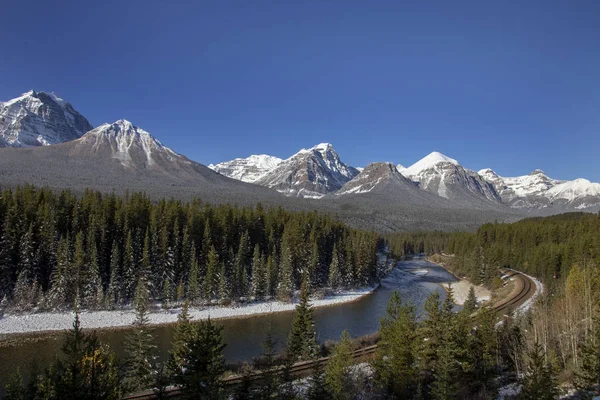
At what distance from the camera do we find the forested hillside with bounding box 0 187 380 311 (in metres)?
58.2

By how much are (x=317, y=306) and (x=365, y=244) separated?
2745 cm

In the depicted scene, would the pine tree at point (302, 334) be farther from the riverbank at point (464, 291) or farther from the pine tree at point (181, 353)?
the riverbank at point (464, 291)

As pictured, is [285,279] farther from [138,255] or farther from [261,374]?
[261,374]

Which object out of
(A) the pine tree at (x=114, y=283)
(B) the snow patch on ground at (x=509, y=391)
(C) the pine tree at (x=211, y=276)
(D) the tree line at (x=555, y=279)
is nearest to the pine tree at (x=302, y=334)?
(B) the snow patch on ground at (x=509, y=391)

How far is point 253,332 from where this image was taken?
5209cm

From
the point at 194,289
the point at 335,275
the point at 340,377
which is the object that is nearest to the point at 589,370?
the point at 340,377

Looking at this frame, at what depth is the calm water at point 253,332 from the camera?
40.3m

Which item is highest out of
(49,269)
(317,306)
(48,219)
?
(48,219)

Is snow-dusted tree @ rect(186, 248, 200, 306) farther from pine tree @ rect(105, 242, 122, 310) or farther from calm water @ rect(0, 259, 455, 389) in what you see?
pine tree @ rect(105, 242, 122, 310)

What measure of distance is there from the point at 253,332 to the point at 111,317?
69.5 ft

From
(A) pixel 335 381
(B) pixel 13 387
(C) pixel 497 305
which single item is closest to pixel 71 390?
(B) pixel 13 387

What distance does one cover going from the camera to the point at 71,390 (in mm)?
15023

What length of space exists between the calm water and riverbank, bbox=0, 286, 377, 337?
252cm

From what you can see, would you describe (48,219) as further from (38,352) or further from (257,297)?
(257,297)
